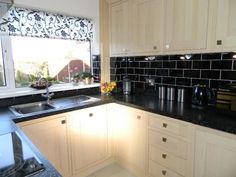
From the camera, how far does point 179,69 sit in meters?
2.24

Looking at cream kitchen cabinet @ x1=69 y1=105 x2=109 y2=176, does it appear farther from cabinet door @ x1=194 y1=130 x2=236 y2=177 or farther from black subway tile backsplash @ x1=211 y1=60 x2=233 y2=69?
black subway tile backsplash @ x1=211 y1=60 x2=233 y2=69

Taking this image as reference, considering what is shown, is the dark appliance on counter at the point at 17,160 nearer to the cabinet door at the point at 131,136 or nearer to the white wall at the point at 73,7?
the cabinet door at the point at 131,136

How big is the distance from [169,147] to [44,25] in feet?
6.85

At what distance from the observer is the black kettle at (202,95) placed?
185 centimetres

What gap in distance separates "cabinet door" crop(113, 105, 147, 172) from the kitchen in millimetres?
12

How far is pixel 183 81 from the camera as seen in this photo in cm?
222

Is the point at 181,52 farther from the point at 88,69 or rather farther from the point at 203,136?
the point at 88,69

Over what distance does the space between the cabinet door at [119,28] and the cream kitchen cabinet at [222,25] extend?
1.07m

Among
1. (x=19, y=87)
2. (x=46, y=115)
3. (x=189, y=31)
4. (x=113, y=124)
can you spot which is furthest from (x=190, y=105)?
(x=19, y=87)

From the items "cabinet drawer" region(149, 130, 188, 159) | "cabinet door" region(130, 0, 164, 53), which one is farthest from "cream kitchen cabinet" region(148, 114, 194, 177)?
"cabinet door" region(130, 0, 164, 53)

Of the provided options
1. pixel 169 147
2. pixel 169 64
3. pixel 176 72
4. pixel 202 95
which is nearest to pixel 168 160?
pixel 169 147

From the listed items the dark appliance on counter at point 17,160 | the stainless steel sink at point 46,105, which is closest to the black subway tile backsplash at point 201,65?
the stainless steel sink at point 46,105

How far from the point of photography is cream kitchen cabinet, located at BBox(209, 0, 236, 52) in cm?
152

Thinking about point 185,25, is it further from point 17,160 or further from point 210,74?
point 17,160
